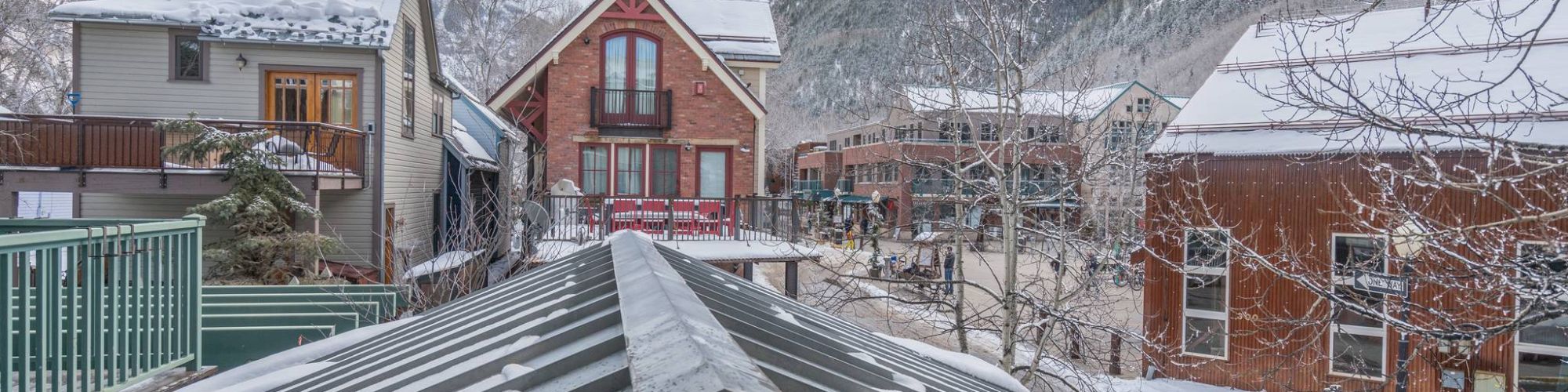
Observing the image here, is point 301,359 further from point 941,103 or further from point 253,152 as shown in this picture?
point 253,152

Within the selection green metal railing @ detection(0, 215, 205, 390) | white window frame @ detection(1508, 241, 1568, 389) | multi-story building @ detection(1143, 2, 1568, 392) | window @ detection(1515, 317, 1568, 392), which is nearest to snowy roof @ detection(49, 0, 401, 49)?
green metal railing @ detection(0, 215, 205, 390)

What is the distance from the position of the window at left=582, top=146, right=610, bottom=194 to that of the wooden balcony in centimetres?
47

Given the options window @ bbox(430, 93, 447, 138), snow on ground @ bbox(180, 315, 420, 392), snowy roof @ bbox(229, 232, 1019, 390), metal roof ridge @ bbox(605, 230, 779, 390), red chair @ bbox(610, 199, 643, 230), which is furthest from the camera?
window @ bbox(430, 93, 447, 138)

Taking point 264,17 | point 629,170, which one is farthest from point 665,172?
point 264,17

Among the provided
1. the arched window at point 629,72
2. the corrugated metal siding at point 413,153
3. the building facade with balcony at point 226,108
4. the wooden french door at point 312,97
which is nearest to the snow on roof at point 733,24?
the arched window at point 629,72

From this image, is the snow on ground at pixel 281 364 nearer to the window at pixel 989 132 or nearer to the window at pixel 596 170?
the window at pixel 989 132

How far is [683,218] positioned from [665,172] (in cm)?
300

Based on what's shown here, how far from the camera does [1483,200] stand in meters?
12.5

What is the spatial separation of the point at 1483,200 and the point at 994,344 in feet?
32.1

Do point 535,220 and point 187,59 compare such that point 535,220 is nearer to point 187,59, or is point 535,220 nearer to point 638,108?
point 638,108

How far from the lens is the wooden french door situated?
1638 cm

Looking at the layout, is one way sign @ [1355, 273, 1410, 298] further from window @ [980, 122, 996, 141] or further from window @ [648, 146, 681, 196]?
window @ [648, 146, 681, 196]

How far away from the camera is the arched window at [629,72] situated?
66.0 ft

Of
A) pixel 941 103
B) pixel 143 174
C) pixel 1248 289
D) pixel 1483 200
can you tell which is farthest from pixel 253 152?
pixel 1483 200
